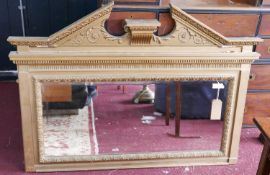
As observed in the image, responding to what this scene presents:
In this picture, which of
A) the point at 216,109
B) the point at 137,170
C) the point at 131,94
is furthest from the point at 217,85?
the point at 137,170

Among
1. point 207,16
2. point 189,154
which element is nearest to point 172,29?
point 207,16

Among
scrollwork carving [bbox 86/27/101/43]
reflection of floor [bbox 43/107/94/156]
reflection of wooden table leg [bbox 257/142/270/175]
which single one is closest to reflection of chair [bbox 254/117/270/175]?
reflection of wooden table leg [bbox 257/142/270/175]

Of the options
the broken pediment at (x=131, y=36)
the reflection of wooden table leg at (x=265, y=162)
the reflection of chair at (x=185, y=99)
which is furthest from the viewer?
the reflection of chair at (x=185, y=99)

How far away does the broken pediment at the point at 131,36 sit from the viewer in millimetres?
1586

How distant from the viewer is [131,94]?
2.05 m

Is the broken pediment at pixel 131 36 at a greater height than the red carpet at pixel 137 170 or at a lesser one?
greater

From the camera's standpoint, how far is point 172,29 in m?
1.70

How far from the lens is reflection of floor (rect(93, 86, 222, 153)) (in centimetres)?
194

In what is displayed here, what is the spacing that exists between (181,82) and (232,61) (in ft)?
0.89

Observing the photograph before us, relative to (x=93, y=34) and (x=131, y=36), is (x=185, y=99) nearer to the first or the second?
(x=131, y=36)

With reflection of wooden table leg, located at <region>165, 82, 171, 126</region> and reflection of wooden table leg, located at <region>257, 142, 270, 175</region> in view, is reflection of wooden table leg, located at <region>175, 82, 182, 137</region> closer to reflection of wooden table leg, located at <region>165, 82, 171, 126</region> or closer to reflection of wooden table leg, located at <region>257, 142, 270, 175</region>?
reflection of wooden table leg, located at <region>165, 82, 171, 126</region>

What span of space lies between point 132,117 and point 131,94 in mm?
146

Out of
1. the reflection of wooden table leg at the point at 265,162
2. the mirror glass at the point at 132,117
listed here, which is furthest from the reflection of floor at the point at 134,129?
the reflection of wooden table leg at the point at 265,162

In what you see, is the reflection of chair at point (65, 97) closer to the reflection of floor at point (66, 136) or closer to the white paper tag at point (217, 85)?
the reflection of floor at point (66, 136)
